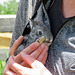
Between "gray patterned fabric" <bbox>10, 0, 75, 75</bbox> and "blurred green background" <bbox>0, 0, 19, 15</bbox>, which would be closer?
"gray patterned fabric" <bbox>10, 0, 75, 75</bbox>

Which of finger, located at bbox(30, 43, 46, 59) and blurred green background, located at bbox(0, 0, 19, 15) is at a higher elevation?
finger, located at bbox(30, 43, 46, 59)

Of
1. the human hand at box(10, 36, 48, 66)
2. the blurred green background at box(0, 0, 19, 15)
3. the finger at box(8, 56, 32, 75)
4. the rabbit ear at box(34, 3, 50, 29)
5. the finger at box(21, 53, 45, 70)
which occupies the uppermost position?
the rabbit ear at box(34, 3, 50, 29)

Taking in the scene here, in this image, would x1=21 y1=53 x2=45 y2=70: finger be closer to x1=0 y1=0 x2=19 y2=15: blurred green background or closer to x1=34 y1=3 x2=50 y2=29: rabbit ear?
x1=34 y1=3 x2=50 y2=29: rabbit ear

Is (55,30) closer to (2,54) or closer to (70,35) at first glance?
(70,35)

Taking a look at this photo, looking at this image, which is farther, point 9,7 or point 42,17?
point 9,7

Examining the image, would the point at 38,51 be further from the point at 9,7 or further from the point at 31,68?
the point at 9,7

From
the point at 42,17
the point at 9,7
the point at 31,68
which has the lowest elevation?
the point at 9,7

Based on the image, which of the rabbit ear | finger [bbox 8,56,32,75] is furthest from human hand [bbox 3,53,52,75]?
the rabbit ear

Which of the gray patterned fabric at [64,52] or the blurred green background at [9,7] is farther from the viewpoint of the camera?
the blurred green background at [9,7]

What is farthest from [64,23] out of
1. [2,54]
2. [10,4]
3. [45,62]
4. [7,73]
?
[10,4]

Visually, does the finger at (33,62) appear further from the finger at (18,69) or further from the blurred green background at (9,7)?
the blurred green background at (9,7)

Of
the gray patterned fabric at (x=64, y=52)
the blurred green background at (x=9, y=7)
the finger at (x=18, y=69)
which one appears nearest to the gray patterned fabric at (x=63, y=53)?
the gray patterned fabric at (x=64, y=52)

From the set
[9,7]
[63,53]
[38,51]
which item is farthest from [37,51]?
[9,7]
